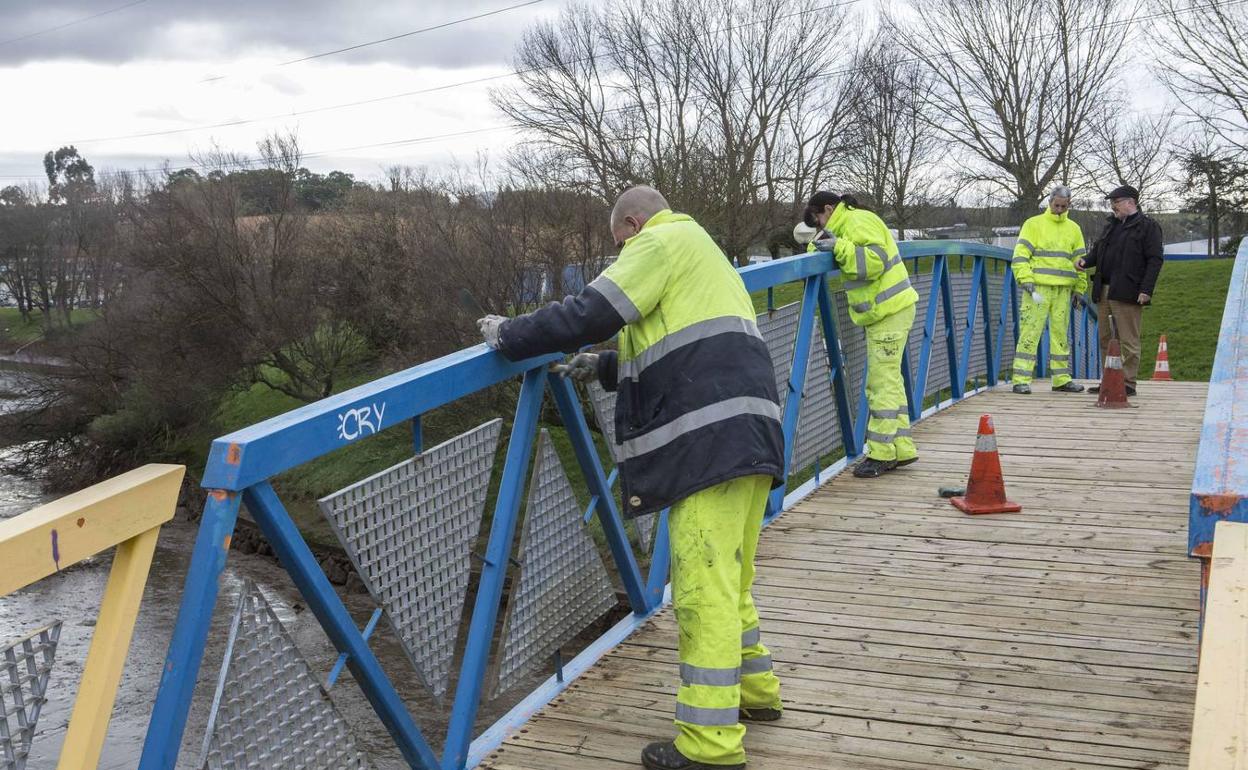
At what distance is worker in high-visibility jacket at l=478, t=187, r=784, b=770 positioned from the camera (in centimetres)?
288

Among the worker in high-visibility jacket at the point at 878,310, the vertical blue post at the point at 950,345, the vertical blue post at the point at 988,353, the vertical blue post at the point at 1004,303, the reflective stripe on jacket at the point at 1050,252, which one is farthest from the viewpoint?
the vertical blue post at the point at 1004,303

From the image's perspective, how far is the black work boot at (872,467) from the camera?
6.07m

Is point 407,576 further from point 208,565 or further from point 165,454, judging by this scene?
point 165,454

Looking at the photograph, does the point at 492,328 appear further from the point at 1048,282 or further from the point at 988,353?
the point at 988,353

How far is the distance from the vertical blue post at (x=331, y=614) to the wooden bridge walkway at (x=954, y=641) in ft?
0.99

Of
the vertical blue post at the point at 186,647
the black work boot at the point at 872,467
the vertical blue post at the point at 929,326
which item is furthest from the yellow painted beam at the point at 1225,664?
the vertical blue post at the point at 929,326

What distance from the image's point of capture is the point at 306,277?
27031 millimetres

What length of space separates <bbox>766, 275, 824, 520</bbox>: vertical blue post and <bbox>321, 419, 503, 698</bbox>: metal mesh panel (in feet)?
8.07

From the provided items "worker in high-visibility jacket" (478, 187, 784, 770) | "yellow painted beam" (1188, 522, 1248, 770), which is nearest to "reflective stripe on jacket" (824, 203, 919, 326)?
"worker in high-visibility jacket" (478, 187, 784, 770)

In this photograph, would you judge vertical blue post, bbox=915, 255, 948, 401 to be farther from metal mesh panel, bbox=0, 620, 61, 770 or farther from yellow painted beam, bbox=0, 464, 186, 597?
metal mesh panel, bbox=0, 620, 61, 770

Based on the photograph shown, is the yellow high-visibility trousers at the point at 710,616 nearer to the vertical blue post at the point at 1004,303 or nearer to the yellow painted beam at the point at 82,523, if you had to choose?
the yellow painted beam at the point at 82,523

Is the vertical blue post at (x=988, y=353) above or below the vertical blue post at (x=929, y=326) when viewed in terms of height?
below

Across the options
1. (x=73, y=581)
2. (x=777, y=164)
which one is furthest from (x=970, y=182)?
(x=73, y=581)

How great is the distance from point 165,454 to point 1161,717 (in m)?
26.4
